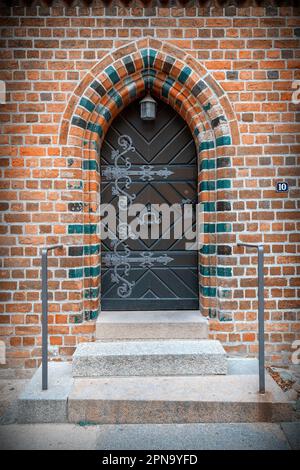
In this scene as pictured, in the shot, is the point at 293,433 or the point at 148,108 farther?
the point at 148,108

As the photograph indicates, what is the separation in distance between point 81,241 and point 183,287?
49.7 inches

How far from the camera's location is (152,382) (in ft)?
11.2

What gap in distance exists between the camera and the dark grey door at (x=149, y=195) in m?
4.42

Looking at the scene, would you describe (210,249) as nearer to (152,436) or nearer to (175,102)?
(175,102)

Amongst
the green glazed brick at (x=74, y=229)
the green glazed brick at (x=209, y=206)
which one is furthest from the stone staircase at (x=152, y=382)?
the green glazed brick at (x=209, y=206)

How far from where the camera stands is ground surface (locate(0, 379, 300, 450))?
2.85 metres

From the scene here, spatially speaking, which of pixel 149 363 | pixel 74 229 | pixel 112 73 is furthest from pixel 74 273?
pixel 112 73

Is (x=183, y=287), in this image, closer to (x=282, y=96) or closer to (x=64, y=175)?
(x=64, y=175)

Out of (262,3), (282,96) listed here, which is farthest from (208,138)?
(262,3)

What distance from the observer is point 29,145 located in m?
4.02

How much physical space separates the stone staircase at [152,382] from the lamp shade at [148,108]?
2119 mm

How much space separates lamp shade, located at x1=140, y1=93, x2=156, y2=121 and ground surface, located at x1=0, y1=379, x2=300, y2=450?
2.97m

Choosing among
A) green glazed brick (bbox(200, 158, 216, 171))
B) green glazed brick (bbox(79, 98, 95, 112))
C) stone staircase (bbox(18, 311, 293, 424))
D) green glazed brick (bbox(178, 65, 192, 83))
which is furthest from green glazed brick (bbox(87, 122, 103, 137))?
stone staircase (bbox(18, 311, 293, 424))

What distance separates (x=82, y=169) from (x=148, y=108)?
0.96 metres
